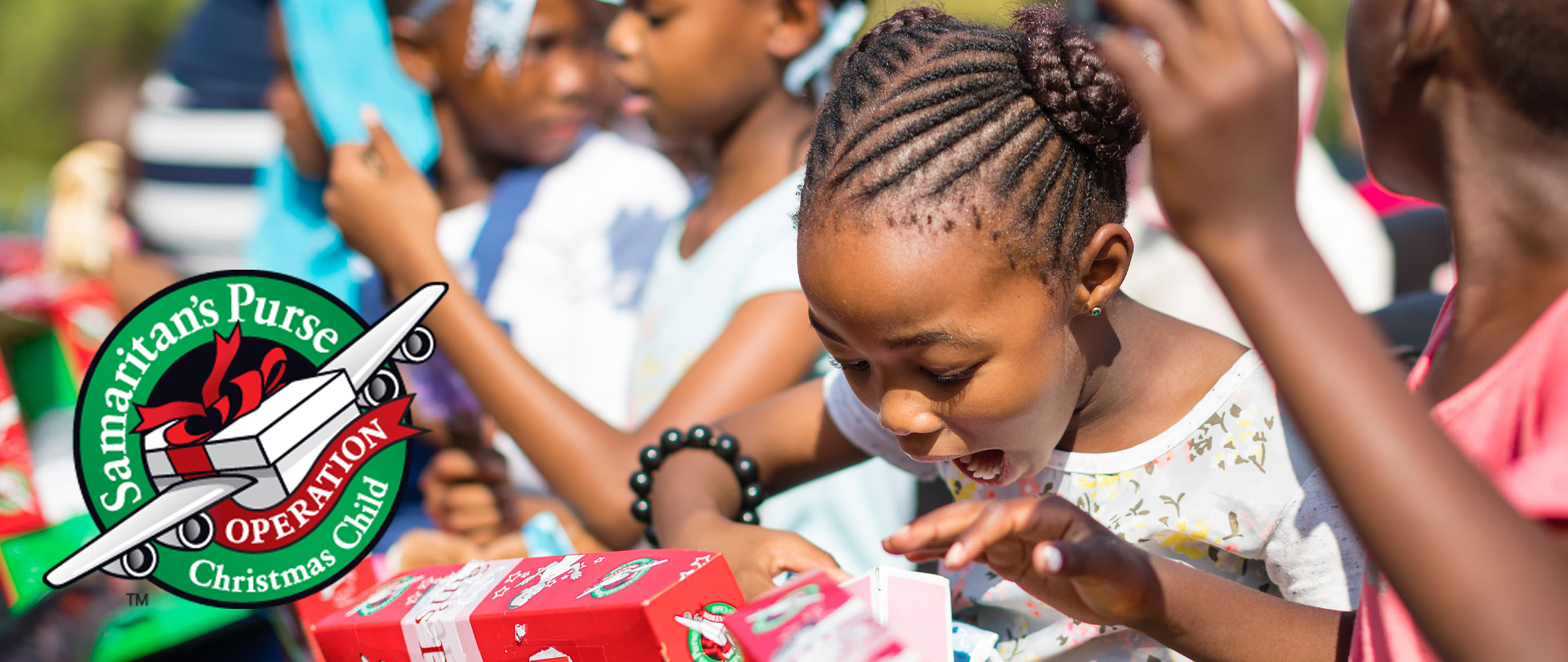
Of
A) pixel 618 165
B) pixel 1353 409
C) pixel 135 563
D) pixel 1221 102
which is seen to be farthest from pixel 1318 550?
pixel 618 165

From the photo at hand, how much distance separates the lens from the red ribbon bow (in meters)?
0.97

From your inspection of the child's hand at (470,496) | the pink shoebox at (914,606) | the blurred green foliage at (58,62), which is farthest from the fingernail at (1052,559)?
the blurred green foliage at (58,62)

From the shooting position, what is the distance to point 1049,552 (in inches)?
26.1

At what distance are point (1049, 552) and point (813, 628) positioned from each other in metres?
0.14

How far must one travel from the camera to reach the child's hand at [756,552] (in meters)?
0.97

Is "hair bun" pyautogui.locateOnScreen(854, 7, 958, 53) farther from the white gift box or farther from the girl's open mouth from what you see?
the white gift box

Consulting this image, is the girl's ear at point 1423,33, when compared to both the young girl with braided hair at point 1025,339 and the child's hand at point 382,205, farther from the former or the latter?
the child's hand at point 382,205

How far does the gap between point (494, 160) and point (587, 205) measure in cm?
27

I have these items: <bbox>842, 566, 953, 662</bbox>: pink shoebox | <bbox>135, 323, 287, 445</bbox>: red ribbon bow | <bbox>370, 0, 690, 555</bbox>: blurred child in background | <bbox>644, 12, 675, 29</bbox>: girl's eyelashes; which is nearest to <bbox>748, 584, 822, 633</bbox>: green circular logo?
<bbox>842, 566, 953, 662</bbox>: pink shoebox

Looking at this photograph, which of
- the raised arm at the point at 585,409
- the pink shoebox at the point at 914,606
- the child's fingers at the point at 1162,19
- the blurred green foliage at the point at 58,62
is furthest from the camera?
the blurred green foliage at the point at 58,62

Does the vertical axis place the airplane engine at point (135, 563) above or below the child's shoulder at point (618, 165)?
below

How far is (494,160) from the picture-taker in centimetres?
232

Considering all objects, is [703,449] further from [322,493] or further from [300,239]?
[300,239]

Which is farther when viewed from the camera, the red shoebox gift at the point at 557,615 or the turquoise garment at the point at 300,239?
the turquoise garment at the point at 300,239
